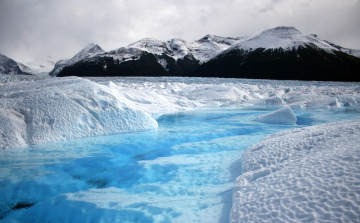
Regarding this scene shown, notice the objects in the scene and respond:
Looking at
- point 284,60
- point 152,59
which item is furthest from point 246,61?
point 152,59

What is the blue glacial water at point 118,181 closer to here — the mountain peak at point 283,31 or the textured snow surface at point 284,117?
the textured snow surface at point 284,117

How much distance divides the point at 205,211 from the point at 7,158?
11.4 feet

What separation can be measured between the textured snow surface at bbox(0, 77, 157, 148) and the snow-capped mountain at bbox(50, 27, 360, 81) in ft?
227

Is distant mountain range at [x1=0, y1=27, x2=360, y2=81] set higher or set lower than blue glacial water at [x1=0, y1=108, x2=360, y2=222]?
higher

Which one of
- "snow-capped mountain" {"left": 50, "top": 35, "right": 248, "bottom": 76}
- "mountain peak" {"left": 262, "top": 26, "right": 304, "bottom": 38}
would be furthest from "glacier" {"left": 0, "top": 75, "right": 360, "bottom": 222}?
"mountain peak" {"left": 262, "top": 26, "right": 304, "bottom": 38}

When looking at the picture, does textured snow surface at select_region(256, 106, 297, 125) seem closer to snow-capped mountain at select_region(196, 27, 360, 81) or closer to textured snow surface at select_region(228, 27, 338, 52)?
snow-capped mountain at select_region(196, 27, 360, 81)

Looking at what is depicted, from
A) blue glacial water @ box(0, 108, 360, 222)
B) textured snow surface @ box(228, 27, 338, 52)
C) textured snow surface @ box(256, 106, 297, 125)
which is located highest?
textured snow surface @ box(228, 27, 338, 52)

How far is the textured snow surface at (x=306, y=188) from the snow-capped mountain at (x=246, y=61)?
70511mm

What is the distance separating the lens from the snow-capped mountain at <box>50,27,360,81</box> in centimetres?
6600

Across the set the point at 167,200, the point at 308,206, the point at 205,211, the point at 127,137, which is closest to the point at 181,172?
the point at 167,200

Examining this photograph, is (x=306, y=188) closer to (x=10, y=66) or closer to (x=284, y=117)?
(x=284, y=117)

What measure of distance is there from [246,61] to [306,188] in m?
83.7

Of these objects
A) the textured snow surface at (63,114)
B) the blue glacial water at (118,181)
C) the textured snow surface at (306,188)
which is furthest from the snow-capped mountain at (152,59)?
the textured snow surface at (306,188)

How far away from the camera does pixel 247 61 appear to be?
258ft
